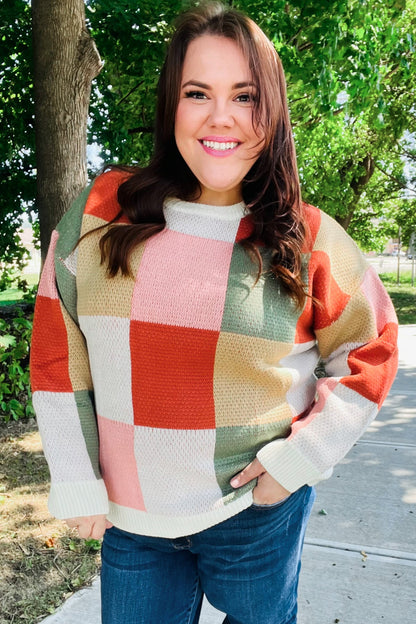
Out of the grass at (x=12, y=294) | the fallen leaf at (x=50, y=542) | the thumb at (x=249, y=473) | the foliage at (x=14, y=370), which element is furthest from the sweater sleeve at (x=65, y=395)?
the grass at (x=12, y=294)

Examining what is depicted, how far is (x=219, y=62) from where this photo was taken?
142 centimetres

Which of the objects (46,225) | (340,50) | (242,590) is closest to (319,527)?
(242,590)

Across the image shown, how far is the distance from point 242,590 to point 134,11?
4.66 m

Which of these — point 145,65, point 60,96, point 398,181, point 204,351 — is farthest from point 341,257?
point 398,181

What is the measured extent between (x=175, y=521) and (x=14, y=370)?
3495 millimetres

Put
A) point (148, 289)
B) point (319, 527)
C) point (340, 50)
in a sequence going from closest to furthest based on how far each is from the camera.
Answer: point (148, 289)
point (319, 527)
point (340, 50)

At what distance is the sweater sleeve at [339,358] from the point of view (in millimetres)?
1454

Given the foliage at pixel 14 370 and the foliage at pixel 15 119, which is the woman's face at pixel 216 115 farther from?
the foliage at pixel 15 119

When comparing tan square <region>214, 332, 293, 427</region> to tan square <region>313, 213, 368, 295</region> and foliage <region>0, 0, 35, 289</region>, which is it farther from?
foliage <region>0, 0, 35, 289</region>

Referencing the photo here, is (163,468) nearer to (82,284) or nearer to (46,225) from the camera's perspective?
(82,284)

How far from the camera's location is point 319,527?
10.8 feet

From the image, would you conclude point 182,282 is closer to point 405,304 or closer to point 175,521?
point 175,521

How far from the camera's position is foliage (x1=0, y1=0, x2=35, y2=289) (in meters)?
5.18

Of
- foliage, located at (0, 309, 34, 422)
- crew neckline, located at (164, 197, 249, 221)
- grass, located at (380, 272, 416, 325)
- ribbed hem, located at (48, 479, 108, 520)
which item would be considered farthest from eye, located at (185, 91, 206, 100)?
grass, located at (380, 272, 416, 325)
